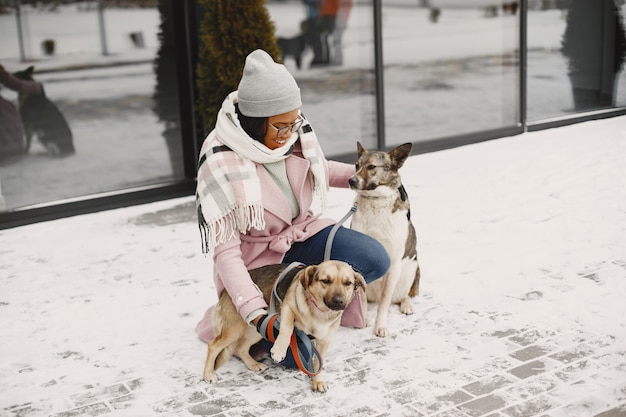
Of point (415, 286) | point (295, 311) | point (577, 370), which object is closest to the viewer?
point (295, 311)

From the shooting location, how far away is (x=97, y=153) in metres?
6.80

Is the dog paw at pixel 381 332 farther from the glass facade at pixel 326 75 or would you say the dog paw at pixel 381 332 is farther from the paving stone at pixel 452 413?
the glass facade at pixel 326 75

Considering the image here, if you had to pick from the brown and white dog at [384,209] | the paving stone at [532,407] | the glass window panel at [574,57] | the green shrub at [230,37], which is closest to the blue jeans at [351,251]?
the brown and white dog at [384,209]

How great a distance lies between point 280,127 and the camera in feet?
12.2

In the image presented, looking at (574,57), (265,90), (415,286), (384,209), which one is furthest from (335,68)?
(265,90)

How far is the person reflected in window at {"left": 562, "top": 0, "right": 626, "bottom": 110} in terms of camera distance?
9.02 m

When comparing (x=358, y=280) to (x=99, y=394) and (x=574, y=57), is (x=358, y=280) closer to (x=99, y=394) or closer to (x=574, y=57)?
(x=99, y=394)

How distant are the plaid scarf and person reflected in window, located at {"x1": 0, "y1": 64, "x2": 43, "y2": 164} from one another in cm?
326

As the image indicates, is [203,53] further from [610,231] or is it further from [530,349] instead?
[530,349]

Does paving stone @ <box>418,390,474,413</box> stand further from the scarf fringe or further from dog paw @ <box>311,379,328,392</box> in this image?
the scarf fringe

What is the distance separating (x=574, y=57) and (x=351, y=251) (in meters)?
6.14

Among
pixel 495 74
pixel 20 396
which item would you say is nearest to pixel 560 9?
pixel 495 74

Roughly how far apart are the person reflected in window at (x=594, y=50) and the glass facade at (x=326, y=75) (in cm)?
1

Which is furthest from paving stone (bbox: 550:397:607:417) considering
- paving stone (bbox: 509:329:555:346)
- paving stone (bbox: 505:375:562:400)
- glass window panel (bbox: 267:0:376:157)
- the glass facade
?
glass window panel (bbox: 267:0:376:157)
